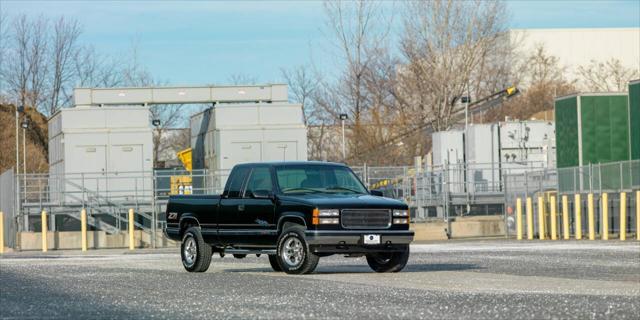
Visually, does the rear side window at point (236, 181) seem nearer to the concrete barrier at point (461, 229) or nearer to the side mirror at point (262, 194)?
the side mirror at point (262, 194)

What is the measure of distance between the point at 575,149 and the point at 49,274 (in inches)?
1182

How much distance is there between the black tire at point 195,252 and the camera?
23.4 metres

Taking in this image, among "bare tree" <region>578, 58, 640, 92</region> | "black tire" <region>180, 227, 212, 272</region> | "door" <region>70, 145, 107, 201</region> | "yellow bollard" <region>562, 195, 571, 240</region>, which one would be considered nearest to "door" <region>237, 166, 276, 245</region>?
"black tire" <region>180, 227, 212, 272</region>

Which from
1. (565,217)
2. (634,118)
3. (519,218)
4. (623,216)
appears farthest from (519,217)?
(623,216)

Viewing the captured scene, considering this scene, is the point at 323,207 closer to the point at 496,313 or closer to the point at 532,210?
the point at 496,313

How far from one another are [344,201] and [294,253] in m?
1.13

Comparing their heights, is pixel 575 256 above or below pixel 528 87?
below

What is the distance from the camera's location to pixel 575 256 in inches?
1134

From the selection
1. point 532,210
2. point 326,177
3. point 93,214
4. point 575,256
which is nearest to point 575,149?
point 532,210

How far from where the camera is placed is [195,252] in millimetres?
23703

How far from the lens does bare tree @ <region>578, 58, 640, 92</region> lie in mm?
113812

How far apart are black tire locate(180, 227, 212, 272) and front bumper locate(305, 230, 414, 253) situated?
2.46m

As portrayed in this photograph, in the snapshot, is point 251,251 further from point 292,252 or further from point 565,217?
point 565,217

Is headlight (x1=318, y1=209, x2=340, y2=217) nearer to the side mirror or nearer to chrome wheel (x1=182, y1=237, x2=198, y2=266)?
the side mirror
